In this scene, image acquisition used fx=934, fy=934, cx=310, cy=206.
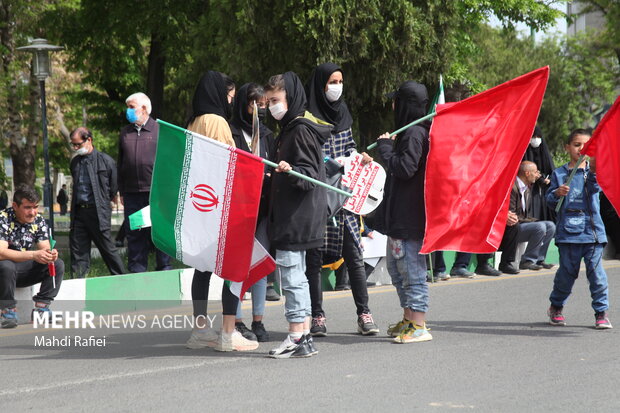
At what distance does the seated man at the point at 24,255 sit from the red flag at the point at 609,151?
479cm

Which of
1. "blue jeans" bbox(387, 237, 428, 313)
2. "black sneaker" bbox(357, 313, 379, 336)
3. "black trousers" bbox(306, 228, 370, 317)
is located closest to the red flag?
"blue jeans" bbox(387, 237, 428, 313)

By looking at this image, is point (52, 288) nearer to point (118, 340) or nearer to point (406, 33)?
point (118, 340)

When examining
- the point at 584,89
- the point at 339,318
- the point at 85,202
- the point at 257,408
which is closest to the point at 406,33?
the point at 85,202

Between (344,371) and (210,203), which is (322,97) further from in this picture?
(344,371)

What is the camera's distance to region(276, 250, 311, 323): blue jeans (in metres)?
6.56

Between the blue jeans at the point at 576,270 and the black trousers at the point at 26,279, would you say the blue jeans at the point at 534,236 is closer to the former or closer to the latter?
the blue jeans at the point at 576,270

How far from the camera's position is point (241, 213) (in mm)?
6594

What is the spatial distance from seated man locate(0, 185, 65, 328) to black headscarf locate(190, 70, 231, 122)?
2177 mm

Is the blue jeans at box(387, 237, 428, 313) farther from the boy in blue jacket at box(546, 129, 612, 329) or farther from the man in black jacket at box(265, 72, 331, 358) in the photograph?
the boy in blue jacket at box(546, 129, 612, 329)

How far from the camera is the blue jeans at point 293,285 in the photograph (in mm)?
6562

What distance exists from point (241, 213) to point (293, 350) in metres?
1.04

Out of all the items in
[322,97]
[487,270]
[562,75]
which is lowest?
[487,270]

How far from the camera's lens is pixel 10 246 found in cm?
855

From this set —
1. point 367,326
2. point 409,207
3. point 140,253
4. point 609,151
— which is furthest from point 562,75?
point 409,207
